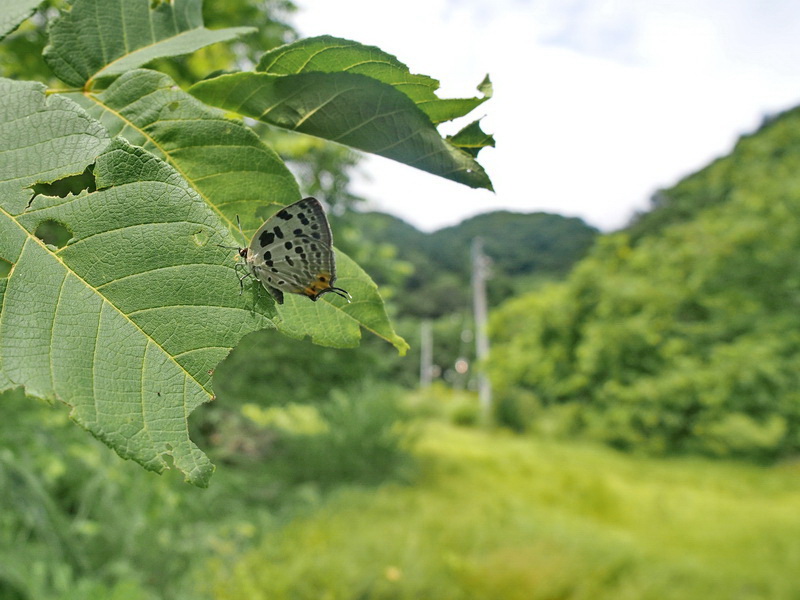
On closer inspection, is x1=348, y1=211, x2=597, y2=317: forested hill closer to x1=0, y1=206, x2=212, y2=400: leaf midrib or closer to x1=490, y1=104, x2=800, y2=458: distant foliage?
x1=490, y1=104, x2=800, y2=458: distant foliage

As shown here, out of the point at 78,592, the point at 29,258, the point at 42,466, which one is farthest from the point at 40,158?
the point at 42,466

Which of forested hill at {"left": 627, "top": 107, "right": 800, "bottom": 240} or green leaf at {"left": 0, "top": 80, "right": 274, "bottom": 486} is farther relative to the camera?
forested hill at {"left": 627, "top": 107, "right": 800, "bottom": 240}

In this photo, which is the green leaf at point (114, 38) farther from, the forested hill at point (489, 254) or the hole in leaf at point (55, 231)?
the forested hill at point (489, 254)

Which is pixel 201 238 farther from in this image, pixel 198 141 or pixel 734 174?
pixel 734 174

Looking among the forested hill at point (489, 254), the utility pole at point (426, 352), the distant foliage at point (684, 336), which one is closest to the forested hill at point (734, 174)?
the distant foliage at point (684, 336)

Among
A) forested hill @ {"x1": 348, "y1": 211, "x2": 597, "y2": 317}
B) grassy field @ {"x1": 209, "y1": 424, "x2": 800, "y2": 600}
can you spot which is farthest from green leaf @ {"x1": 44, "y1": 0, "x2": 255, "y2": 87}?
forested hill @ {"x1": 348, "y1": 211, "x2": 597, "y2": 317}

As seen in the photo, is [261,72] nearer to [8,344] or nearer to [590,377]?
[8,344]
